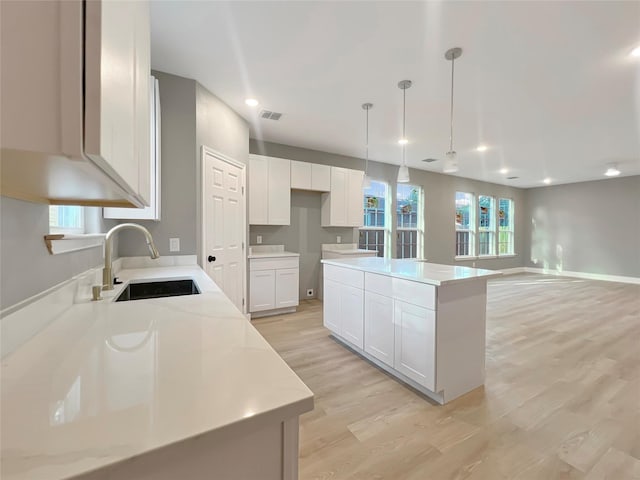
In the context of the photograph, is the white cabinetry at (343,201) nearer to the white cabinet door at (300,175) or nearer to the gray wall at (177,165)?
the white cabinet door at (300,175)

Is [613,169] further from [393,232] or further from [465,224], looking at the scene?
[393,232]

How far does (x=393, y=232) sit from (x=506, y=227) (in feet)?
16.0

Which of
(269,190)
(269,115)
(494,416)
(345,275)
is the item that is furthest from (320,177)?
(494,416)

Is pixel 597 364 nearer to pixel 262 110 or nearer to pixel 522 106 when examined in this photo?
pixel 522 106

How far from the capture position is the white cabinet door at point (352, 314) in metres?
2.69

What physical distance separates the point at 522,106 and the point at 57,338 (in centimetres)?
430

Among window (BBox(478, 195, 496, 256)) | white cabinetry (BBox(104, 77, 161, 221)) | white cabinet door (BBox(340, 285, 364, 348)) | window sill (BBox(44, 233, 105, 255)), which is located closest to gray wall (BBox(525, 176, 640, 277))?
window (BBox(478, 195, 496, 256))

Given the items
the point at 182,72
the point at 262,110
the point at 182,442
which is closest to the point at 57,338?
the point at 182,442

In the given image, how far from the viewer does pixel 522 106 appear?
3166 millimetres

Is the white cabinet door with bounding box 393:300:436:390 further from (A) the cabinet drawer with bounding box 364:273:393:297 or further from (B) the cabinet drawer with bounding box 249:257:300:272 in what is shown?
(B) the cabinet drawer with bounding box 249:257:300:272

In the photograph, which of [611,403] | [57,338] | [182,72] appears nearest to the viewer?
[57,338]

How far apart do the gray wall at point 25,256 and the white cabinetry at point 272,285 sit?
2.77 m

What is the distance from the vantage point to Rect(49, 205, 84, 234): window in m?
1.32

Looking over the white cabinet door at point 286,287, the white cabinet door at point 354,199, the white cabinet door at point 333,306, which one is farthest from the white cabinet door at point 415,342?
the white cabinet door at point 354,199
